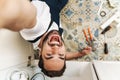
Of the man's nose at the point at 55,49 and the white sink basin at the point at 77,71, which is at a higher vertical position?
the man's nose at the point at 55,49

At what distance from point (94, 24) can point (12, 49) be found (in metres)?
0.55

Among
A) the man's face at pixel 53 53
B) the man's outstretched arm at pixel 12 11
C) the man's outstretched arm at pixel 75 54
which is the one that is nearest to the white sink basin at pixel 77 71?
the man's outstretched arm at pixel 75 54

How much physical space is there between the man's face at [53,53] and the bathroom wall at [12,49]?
20 centimetres

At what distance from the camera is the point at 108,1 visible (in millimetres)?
1385

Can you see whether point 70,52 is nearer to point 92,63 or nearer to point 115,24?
point 92,63

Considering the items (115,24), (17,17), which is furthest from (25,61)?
(17,17)

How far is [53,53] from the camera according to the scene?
1.19 meters

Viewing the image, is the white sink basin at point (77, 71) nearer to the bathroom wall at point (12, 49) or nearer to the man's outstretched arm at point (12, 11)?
the bathroom wall at point (12, 49)

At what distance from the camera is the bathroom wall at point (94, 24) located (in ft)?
4.56

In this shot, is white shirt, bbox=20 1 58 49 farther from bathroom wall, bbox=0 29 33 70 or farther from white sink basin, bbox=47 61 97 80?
white sink basin, bbox=47 61 97 80

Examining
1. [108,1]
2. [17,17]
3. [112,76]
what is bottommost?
[112,76]

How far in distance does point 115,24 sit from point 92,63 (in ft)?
0.96

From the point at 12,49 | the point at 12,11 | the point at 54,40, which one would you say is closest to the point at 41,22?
the point at 54,40

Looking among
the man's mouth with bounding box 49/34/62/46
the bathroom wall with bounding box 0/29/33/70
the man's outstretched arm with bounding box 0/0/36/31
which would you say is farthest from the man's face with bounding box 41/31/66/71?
the man's outstretched arm with bounding box 0/0/36/31
